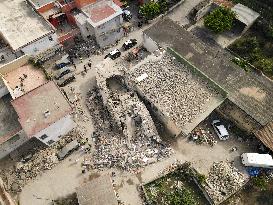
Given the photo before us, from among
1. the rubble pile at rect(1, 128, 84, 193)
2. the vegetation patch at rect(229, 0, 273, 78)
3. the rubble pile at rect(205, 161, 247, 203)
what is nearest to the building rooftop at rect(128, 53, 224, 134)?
the rubble pile at rect(205, 161, 247, 203)

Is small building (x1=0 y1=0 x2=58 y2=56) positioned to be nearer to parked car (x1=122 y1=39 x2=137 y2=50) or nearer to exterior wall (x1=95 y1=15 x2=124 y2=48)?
exterior wall (x1=95 y1=15 x2=124 y2=48)

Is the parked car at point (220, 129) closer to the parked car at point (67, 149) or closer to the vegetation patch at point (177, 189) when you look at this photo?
A: the vegetation patch at point (177, 189)

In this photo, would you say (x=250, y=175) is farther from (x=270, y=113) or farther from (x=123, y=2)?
(x=123, y=2)

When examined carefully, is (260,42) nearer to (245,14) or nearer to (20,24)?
(245,14)

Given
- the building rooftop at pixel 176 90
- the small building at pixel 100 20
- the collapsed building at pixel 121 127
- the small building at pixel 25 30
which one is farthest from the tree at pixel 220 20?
the small building at pixel 25 30

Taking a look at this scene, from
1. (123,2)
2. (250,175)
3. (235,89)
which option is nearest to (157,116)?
(235,89)

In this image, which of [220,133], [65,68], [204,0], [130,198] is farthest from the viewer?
[204,0]

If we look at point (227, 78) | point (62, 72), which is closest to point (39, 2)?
point (62, 72)
